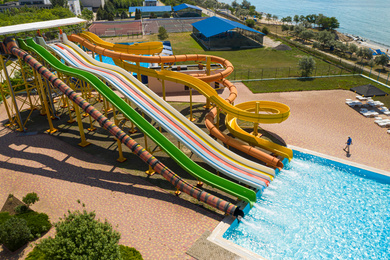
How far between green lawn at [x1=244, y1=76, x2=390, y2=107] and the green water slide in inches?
815

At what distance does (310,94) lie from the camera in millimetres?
37000

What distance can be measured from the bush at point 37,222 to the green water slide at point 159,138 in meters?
8.15

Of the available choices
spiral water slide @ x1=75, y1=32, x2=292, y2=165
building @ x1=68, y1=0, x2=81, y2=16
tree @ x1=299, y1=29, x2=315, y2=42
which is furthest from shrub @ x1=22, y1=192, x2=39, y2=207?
building @ x1=68, y1=0, x2=81, y2=16

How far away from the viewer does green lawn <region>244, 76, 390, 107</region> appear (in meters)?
38.6

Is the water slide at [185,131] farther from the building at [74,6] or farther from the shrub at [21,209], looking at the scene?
the building at [74,6]

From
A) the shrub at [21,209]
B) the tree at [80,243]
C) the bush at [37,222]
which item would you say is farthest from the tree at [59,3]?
the tree at [80,243]

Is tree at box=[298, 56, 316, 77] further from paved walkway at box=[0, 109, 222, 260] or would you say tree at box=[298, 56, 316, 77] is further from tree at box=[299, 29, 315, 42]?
paved walkway at box=[0, 109, 222, 260]

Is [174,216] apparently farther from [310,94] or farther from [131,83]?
[310,94]

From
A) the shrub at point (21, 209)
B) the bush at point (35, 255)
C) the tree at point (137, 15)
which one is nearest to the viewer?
the bush at point (35, 255)

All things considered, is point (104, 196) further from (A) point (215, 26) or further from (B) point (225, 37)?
(A) point (215, 26)

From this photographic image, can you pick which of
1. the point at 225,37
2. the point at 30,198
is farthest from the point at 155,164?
the point at 225,37

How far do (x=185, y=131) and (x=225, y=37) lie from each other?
48736 millimetres

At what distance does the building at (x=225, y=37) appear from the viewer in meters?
61.8

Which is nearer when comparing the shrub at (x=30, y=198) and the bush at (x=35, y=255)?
the bush at (x=35, y=255)
